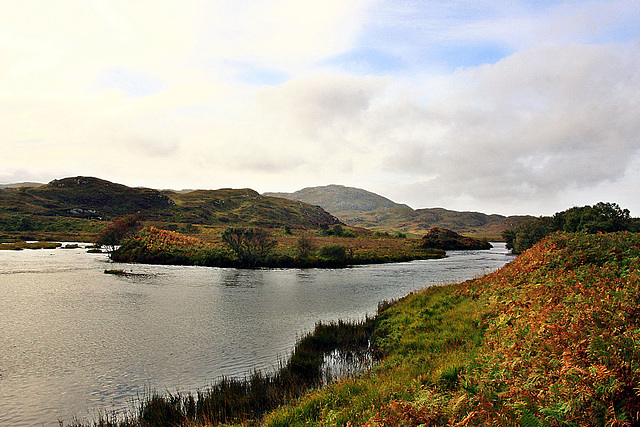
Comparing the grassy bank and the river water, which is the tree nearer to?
the grassy bank

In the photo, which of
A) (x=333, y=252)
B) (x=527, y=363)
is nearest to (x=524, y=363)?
(x=527, y=363)

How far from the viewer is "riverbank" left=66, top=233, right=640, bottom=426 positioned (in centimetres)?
609

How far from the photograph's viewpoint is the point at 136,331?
22.6 metres

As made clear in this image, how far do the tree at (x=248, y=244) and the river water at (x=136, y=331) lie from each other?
61.2 ft

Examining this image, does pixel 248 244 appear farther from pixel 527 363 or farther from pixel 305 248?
pixel 527 363

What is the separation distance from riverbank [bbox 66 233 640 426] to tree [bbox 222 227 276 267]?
1938 inches

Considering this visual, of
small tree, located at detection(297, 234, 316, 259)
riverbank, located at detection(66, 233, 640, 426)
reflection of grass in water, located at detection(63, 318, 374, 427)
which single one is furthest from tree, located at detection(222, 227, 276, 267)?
reflection of grass in water, located at detection(63, 318, 374, 427)

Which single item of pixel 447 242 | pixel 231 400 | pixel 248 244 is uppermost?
pixel 248 244

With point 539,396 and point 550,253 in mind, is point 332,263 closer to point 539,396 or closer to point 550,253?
point 550,253

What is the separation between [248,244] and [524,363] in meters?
60.8

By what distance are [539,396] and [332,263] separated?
2426 inches

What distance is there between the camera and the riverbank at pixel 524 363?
609cm

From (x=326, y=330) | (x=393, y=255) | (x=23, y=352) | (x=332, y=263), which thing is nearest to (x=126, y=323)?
(x=23, y=352)

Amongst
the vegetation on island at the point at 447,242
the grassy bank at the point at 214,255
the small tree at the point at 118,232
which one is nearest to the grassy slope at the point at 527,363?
the grassy bank at the point at 214,255
